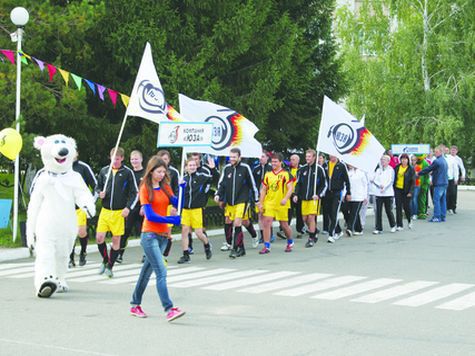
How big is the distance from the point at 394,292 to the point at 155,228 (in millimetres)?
3444

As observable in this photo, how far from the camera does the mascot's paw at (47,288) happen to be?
1039cm

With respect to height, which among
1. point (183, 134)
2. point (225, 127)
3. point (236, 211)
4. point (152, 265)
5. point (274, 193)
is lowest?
→ point (152, 265)

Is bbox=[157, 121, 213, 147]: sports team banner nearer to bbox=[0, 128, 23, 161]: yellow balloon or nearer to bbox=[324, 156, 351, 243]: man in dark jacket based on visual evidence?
bbox=[0, 128, 23, 161]: yellow balloon

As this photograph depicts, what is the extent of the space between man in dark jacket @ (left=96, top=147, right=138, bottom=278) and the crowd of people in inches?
0.6

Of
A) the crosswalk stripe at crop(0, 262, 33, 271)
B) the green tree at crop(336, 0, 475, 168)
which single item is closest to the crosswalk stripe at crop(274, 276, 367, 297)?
the crosswalk stripe at crop(0, 262, 33, 271)

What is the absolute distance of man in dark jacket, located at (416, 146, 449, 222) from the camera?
22.6 metres

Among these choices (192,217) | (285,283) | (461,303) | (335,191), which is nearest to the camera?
(461,303)

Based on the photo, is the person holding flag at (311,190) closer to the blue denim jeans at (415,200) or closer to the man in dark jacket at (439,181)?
the man in dark jacket at (439,181)

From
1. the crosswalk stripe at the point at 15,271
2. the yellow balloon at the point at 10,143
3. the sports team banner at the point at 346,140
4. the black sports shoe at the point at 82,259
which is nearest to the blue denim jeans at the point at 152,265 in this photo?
the crosswalk stripe at the point at 15,271

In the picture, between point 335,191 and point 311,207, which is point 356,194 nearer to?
point 335,191

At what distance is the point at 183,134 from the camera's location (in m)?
12.2

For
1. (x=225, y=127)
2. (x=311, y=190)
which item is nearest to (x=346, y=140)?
(x=311, y=190)

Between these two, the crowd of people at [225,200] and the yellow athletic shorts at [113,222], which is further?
the yellow athletic shorts at [113,222]

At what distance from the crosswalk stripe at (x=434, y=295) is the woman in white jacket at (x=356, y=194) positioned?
23.7 feet
